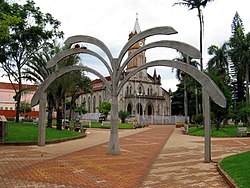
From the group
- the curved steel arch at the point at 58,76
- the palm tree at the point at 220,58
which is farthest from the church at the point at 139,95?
the curved steel arch at the point at 58,76

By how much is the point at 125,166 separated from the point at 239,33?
3218 centimetres

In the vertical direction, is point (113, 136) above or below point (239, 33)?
below

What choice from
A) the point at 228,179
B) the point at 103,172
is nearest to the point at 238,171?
the point at 228,179

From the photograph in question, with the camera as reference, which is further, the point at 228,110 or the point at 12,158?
the point at 228,110

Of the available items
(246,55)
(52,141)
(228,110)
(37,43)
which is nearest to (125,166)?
(52,141)

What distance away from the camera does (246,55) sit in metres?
34.8

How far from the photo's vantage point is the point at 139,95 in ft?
202

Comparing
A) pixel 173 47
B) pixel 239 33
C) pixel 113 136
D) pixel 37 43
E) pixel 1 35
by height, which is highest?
pixel 239 33

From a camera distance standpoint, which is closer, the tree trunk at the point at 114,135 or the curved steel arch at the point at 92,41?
the tree trunk at the point at 114,135

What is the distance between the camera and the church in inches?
2403

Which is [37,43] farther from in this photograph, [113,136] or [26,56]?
[113,136]

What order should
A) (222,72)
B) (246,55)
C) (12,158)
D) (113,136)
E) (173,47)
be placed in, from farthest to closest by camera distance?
(222,72)
(246,55)
(113,136)
(173,47)
(12,158)

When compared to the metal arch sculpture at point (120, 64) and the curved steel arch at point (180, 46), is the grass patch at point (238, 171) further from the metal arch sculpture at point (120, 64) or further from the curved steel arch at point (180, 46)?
the curved steel arch at point (180, 46)

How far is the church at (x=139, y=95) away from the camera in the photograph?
61031mm
